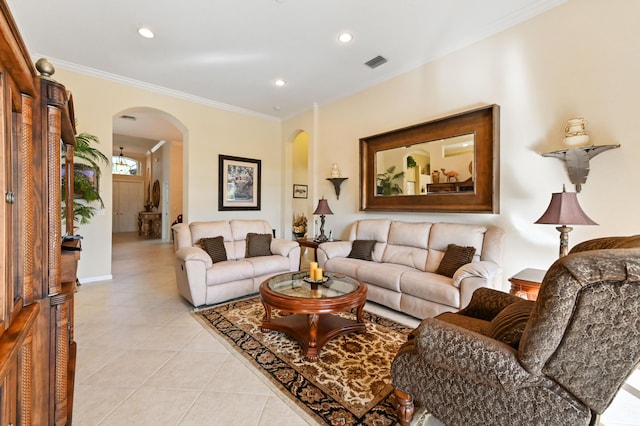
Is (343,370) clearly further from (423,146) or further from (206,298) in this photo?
(423,146)

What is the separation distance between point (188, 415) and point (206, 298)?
1.72 metres

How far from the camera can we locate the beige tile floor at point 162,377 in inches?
63.0

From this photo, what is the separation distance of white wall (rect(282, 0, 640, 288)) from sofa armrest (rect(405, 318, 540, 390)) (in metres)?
2.16

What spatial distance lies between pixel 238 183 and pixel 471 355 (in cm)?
523

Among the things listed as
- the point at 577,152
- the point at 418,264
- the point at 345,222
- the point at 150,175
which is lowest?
the point at 418,264

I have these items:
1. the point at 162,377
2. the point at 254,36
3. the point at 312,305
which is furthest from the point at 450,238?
the point at 254,36

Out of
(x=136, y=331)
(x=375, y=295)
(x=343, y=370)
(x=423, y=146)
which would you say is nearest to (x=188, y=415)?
(x=343, y=370)

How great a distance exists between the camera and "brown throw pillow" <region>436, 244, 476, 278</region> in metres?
2.91

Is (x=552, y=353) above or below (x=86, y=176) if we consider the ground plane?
below

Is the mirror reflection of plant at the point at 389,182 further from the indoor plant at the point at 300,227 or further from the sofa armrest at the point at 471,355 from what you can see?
the sofa armrest at the point at 471,355

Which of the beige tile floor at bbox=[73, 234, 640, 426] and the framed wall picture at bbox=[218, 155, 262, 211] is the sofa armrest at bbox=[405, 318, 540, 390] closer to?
the beige tile floor at bbox=[73, 234, 640, 426]

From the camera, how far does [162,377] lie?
1.95 m

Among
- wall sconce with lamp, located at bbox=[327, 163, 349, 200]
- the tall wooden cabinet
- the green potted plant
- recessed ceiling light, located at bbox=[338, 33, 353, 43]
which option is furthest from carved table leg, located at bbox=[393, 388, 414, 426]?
the green potted plant

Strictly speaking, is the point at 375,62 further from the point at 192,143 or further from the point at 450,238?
the point at 192,143
